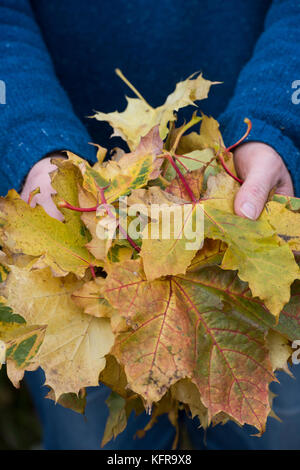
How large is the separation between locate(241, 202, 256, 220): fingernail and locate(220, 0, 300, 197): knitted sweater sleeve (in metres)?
0.19

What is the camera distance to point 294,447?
2.56 feet

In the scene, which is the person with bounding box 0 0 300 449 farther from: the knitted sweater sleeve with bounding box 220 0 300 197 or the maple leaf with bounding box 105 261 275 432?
the maple leaf with bounding box 105 261 275 432

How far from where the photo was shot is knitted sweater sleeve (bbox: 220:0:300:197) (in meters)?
0.52

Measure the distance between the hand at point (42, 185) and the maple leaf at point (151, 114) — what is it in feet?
0.29

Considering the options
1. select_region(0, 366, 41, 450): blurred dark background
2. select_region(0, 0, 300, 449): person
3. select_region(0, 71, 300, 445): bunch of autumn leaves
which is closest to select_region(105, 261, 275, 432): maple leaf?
select_region(0, 71, 300, 445): bunch of autumn leaves

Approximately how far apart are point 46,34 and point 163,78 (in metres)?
0.23

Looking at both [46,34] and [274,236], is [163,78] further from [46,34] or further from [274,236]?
[274,236]

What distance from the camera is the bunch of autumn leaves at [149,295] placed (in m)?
0.30

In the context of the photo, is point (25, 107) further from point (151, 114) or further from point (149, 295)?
point (149, 295)

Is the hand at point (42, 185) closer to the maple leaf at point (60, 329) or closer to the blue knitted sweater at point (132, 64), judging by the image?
the blue knitted sweater at point (132, 64)

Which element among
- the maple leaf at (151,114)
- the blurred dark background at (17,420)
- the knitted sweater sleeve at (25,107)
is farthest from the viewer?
the blurred dark background at (17,420)

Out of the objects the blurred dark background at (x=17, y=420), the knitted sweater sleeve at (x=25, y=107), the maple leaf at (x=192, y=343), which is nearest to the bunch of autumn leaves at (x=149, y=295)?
the maple leaf at (x=192, y=343)
